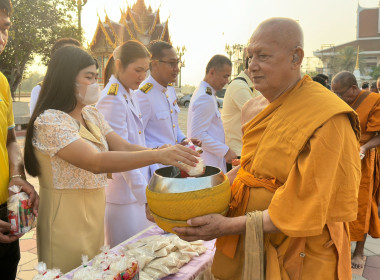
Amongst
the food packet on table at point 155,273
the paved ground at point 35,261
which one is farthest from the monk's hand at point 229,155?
the food packet on table at point 155,273

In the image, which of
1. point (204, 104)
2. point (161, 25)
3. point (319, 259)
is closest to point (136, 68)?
point (204, 104)

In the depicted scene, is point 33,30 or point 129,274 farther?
point 33,30

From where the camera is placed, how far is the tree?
584 inches

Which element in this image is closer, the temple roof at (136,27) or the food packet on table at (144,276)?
the food packet on table at (144,276)

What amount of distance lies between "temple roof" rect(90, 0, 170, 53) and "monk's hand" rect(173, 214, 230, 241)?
1007 inches

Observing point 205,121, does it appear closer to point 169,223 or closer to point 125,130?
point 125,130

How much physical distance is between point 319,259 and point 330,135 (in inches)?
22.6

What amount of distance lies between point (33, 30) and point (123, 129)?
14.2 metres

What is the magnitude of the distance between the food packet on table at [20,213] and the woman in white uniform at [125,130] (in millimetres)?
899

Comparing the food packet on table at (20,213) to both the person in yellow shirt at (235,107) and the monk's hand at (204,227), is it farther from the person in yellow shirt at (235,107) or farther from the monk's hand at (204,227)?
the person in yellow shirt at (235,107)

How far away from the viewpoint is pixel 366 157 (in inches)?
A: 166

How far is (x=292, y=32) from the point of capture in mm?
1617

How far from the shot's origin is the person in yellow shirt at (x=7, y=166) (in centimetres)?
206

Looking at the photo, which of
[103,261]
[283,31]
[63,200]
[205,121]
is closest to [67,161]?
[63,200]
